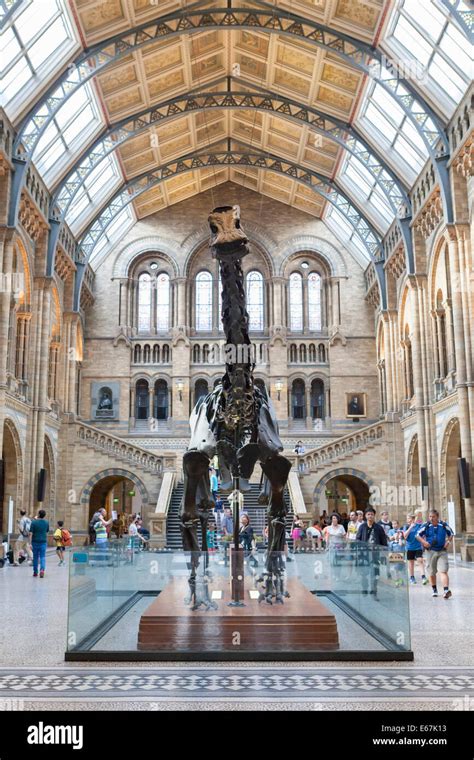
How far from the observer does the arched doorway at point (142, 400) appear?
37491mm

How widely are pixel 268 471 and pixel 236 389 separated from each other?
1.39 metres

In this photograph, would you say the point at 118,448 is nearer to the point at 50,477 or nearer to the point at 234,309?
the point at 50,477

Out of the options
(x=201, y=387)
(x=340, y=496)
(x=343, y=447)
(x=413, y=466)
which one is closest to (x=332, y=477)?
(x=343, y=447)

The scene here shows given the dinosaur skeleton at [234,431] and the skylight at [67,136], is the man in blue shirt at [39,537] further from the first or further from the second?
the skylight at [67,136]

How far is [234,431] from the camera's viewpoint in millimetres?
9867

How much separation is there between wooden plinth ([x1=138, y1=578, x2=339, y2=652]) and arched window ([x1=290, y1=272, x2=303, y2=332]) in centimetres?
3082

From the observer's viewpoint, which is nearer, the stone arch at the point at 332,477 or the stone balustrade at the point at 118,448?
the stone arch at the point at 332,477

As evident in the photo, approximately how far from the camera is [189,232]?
38.9 metres

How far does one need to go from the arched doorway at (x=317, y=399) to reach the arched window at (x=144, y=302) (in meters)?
9.33

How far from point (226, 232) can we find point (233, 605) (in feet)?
14.9

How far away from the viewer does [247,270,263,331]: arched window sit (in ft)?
127

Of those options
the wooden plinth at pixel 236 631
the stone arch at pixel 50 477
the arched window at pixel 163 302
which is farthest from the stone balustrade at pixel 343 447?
the wooden plinth at pixel 236 631

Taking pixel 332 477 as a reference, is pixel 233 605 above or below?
below

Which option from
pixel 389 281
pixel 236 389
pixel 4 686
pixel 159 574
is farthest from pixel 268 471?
pixel 389 281
